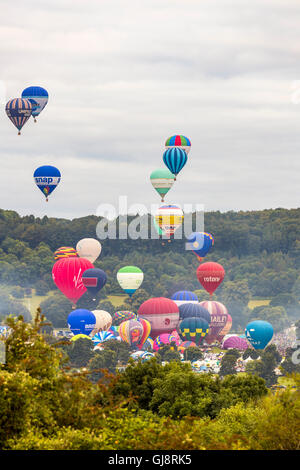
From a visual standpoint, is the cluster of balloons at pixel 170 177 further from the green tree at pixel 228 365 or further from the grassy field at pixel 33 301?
the grassy field at pixel 33 301

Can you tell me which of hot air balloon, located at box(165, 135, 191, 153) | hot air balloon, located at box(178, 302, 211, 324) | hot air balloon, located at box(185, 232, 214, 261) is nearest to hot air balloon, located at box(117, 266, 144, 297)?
hot air balloon, located at box(185, 232, 214, 261)

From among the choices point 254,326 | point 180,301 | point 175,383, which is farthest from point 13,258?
point 175,383

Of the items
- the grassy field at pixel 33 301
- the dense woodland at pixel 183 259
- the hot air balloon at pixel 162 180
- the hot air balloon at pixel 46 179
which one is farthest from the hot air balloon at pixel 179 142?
the grassy field at pixel 33 301

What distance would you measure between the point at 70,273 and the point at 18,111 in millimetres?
22275

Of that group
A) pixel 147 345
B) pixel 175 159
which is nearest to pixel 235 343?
pixel 147 345

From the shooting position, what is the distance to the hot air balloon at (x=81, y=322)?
8819 cm

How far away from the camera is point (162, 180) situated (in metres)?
85.4

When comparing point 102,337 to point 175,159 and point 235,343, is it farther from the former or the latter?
point 175,159

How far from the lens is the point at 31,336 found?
64.5 feet

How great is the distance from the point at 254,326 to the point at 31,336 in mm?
70198

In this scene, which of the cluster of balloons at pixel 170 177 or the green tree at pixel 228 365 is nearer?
the green tree at pixel 228 365

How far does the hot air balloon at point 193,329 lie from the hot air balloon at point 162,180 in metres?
13.5

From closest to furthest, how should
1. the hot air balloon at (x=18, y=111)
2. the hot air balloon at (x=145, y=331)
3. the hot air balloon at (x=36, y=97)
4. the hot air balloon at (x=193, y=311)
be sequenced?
the hot air balloon at (x=18, y=111)
the hot air balloon at (x=36, y=97)
the hot air balloon at (x=145, y=331)
the hot air balloon at (x=193, y=311)

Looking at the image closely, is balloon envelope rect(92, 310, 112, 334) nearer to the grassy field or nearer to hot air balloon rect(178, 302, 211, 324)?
hot air balloon rect(178, 302, 211, 324)
